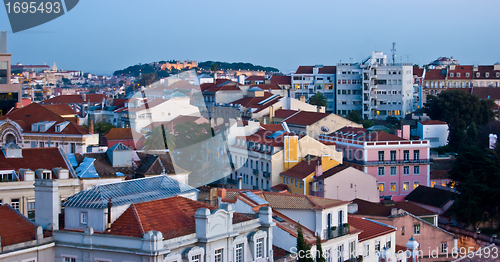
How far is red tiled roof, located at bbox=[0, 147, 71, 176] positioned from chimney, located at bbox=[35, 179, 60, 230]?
816cm

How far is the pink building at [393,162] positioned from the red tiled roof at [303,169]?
6.97 meters

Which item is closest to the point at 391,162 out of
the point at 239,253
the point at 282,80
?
the point at 239,253

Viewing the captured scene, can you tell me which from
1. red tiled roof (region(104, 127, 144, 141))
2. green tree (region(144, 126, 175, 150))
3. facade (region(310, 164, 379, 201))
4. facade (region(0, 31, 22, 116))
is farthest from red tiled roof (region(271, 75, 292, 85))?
facade (region(310, 164, 379, 201))

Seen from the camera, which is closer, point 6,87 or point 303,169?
point 303,169

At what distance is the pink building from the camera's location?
1769 inches

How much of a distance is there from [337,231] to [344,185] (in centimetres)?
1367

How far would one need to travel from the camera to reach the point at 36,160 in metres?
26.3

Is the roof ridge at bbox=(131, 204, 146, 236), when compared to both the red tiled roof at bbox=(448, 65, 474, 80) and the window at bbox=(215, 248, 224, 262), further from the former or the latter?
the red tiled roof at bbox=(448, 65, 474, 80)

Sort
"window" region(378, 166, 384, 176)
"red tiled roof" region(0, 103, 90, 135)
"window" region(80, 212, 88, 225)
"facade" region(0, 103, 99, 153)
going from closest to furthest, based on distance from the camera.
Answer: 1. "window" region(80, 212, 88, 225)
2. "facade" region(0, 103, 99, 153)
3. "red tiled roof" region(0, 103, 90, 135)
4. "window" region(378, 166, 384, 176)

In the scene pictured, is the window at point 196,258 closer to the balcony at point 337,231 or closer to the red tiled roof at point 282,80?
the balcony at point 337,231

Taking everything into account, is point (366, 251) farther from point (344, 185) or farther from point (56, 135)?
point (56, 135)

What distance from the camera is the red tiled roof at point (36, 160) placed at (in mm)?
25473

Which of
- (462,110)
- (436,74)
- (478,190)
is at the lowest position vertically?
(478,190)

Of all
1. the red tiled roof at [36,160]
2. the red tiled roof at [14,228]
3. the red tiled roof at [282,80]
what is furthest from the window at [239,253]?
the red tiled roof at [282,80]
